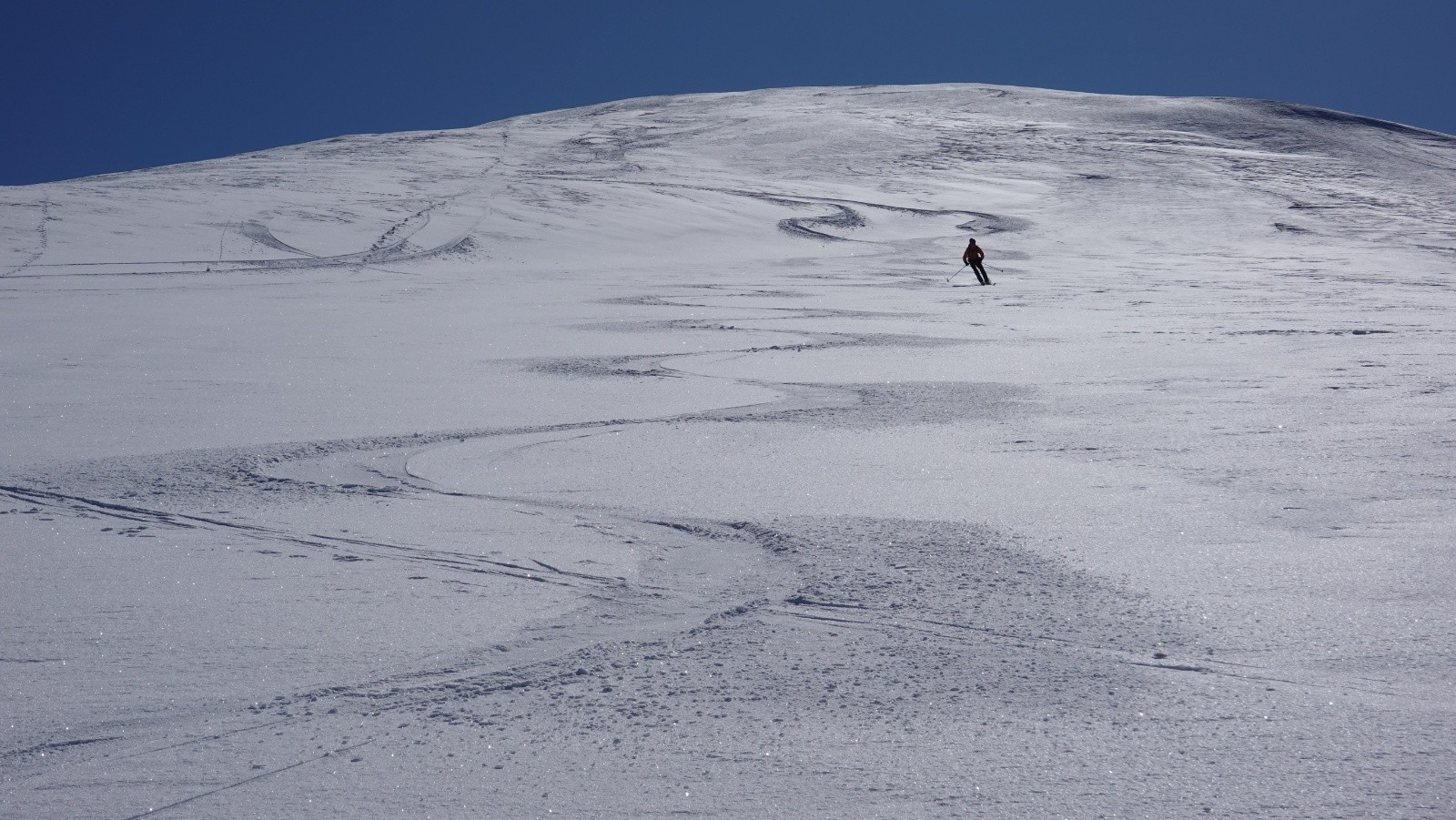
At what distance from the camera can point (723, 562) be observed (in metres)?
2.95

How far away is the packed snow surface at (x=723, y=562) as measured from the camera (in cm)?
195

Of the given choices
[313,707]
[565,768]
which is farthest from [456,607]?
[565,768]

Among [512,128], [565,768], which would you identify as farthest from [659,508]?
[512,128]

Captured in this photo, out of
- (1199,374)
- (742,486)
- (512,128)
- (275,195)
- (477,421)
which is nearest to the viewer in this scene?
(742,486)

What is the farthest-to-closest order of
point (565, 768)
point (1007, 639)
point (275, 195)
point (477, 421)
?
point (275, 195)
point (477, 421)
point (1007, 639)
point (565, 768)

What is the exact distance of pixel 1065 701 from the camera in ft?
7.08

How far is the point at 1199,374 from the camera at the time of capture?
19.4 ft

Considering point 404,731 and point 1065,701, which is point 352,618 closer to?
point 404,731

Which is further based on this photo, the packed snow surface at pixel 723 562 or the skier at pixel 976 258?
the skier at pixel 976 258

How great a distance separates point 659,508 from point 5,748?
5.80ft

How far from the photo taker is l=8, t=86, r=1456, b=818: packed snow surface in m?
1.95

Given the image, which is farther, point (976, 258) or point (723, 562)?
point (976, 258)

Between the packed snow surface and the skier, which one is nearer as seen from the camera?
the packed snow surface

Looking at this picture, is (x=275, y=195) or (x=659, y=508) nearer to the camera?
(x=659, y=508)
